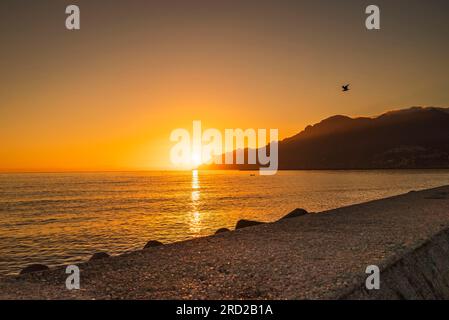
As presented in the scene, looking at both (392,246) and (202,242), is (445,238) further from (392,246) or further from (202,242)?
(202,242)

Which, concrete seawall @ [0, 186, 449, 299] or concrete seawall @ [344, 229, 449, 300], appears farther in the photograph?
concrete seawall @ [344, 229, 449, 300]

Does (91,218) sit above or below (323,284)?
below

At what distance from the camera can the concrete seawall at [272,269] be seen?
8.27 metres

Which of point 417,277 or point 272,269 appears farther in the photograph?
point 417,277

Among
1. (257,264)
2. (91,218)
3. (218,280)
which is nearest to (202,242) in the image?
(257,264)

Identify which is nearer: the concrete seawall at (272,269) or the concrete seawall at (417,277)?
the concrete seawall at (272,269)

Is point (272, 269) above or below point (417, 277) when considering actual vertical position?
above

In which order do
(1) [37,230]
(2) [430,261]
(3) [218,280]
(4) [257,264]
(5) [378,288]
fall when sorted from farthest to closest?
(1) [37,230] → (2) [430,261] → (4) [257,264] → (3) [218,280] → (5) [378,288]

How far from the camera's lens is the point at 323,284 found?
337 inches

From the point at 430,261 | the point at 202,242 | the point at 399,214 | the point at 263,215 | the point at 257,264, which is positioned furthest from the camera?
the point at 263,215

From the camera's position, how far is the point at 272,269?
1003 cm

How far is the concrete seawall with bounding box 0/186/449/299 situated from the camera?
827 cm

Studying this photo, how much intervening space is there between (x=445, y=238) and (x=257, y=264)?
29.7 ft

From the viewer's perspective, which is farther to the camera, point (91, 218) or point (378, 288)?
point (91, 218)
